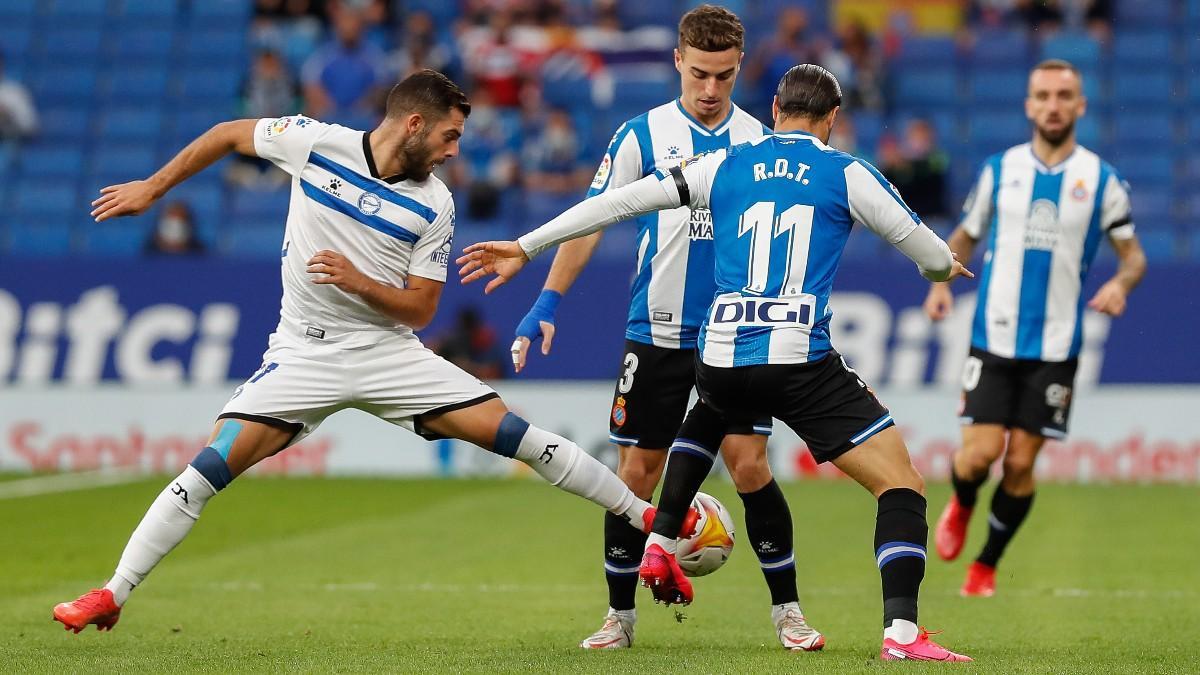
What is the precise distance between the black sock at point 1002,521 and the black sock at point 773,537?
8.01ft

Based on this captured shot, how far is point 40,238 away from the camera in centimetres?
2006

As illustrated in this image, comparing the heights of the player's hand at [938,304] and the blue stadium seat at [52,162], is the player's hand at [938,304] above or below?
below

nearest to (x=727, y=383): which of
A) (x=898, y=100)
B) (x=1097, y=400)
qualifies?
(x=1097, y=400)

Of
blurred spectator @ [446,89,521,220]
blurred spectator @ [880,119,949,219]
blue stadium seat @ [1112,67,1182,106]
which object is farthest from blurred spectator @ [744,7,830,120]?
blue stadium seat @ [1112,67,1182,106]

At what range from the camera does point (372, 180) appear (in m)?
6.68

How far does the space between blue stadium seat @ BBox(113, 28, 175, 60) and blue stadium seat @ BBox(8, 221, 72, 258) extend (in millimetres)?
3349

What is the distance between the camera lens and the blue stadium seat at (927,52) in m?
21.7

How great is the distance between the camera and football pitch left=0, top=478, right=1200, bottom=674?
6492 millimetres

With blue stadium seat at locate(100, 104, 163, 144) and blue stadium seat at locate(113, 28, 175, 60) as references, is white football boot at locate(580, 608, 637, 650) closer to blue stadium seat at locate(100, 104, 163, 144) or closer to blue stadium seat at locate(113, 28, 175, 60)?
blue stadium seat at locate(100, 104, 163, 144)

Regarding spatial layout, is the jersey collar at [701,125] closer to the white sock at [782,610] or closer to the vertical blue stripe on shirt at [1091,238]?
the white sock at [782,610]

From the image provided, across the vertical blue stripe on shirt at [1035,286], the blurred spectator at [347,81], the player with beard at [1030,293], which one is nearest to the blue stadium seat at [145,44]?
the blurred spectator at [347,81]

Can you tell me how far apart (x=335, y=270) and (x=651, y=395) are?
154cm

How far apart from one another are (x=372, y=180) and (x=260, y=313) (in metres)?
11.7

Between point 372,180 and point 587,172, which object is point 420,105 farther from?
point 587,172
